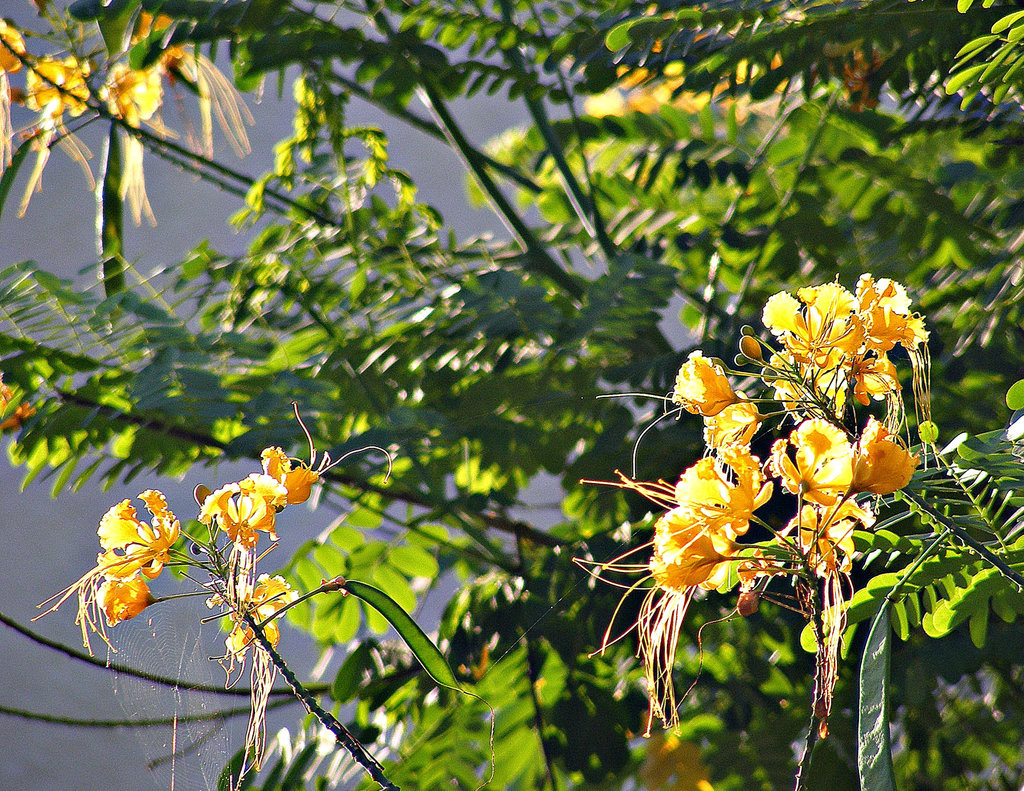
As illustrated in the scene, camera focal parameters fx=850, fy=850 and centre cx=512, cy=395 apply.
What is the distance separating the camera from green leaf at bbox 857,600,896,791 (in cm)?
34

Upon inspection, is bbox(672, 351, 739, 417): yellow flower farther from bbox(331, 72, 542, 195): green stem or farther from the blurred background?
bbox(331, 72, 542, 195): green stem

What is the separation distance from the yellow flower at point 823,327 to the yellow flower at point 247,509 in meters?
0.26

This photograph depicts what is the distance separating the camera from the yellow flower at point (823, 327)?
1.31ft

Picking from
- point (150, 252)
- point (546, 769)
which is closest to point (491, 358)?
point (546, 769)

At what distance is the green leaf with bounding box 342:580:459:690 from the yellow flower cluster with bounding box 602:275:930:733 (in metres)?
0.09

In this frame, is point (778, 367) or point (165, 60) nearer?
point (778, 367)

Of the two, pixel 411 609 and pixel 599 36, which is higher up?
pixel 599 36

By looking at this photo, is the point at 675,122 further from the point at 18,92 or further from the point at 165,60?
the point at 18,92

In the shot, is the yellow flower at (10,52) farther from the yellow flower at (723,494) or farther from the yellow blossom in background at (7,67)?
the yellow flower at (723,494)

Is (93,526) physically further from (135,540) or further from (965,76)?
(965,76)

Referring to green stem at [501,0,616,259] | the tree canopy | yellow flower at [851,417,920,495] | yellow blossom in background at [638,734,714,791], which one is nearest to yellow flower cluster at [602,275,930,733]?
yellow flower at [851,417,920,495]

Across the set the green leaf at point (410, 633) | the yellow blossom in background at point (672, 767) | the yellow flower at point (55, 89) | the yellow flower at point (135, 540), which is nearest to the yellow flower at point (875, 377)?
the green leaf at point (410, 633)

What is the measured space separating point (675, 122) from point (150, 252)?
1.42 m

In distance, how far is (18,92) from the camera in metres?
0.89
